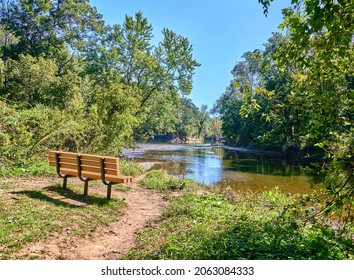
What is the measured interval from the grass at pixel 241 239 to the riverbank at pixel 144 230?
1 centimetres

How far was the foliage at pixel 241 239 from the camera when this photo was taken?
3.75 m

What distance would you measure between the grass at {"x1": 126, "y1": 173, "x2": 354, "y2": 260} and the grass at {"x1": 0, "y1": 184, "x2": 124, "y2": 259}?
4.08ft

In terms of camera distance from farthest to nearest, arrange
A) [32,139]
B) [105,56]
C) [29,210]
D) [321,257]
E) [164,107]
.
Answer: [164,107] < [105,56] < [32,139] < [29,210] < [321,257]

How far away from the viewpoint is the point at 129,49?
25391 mm

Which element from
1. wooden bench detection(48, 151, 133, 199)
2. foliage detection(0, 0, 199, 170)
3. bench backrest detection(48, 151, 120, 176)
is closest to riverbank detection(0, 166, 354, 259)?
wooden bench detection(48, 151, 133, 199)

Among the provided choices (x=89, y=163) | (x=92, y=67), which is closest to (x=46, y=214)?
(x=89, y=163)

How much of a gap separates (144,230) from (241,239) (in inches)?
81.1

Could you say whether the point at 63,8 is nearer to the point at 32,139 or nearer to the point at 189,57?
the point at 189,57

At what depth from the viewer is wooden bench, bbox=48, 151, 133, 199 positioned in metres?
6.64

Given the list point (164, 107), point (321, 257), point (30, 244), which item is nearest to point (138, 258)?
point (30, 244)

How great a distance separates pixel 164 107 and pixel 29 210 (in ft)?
71.8

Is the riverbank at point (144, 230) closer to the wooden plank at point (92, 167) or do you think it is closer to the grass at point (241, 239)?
the grass at point (241, 239)

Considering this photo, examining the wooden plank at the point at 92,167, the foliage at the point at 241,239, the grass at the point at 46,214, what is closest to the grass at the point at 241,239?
the foliage at the point at 241,239

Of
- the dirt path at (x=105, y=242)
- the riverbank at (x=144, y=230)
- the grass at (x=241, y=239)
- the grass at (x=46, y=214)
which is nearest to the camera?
the grass at (x=241, y=239)
